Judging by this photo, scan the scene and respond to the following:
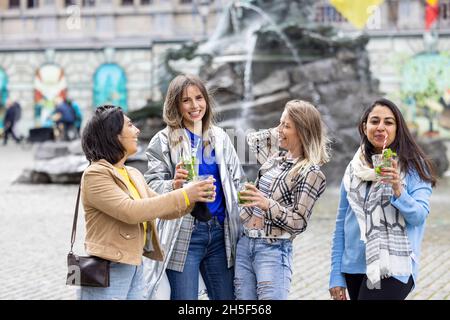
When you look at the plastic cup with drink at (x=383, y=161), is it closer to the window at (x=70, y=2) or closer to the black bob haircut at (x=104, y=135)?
the black bob haircut at (x=104, y=135)

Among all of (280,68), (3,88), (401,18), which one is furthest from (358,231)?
(3,88)

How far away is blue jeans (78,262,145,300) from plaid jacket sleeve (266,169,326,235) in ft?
2.37

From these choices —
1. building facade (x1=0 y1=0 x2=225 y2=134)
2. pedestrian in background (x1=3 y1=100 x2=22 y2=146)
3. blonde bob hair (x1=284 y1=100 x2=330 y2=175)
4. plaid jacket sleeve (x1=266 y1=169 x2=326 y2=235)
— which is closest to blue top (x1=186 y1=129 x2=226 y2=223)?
plaid jacket sleeve (x1=266 y1=169 x2=326 y2=235)

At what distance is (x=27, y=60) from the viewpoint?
4094 centimetres

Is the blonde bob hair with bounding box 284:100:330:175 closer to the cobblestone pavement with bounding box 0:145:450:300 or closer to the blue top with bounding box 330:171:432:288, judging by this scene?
the blue top with bounding box 330:171:432:288

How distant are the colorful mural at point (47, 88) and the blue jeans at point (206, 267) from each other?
120ft

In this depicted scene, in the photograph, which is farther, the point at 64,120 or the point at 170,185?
the point at 64,120

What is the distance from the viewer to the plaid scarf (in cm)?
403

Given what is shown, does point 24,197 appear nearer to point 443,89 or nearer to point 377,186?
point 377,186

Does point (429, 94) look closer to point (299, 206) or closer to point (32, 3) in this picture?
point (32, 3)

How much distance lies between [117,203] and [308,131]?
110cm

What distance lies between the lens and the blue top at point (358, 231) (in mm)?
4023

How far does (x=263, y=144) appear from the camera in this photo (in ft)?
15.2

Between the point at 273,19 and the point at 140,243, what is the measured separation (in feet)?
46.8
